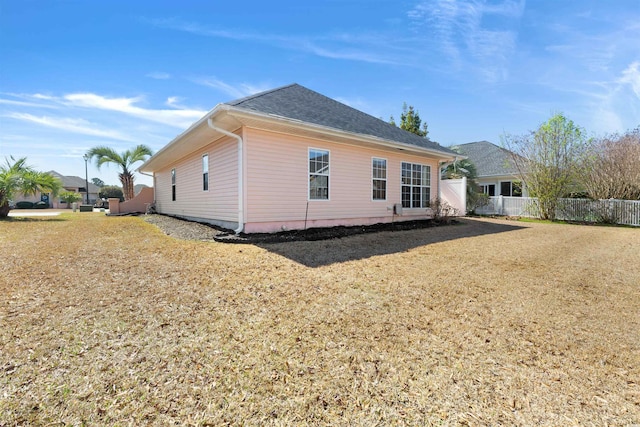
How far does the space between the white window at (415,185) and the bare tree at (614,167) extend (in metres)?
8.58

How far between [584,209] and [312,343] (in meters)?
17.2

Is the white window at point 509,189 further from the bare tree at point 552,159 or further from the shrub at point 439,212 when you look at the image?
the shrub at point 439,212

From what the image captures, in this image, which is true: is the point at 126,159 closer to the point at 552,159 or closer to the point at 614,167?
the point at 552,159

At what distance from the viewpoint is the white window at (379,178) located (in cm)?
1020

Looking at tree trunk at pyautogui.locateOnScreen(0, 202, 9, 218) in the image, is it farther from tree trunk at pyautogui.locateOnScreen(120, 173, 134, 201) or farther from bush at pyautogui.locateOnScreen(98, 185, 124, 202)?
bush at pyautogui.locateOnScreen(98, 185, 124, 202)

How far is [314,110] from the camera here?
9.07m

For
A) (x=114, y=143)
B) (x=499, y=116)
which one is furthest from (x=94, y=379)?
(x=114, y=143)

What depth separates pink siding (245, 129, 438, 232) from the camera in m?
7.53

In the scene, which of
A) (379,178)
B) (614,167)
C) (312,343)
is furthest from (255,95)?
(614,167)

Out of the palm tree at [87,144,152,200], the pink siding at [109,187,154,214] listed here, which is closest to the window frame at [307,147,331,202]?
the pink siding at [109,187,154,214]

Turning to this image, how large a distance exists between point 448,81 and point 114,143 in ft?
72.1

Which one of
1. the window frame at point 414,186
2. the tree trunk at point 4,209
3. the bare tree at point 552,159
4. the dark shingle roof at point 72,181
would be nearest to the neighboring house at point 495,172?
the bare tree at point 552,159

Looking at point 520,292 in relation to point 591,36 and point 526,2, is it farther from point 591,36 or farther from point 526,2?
point 591,36

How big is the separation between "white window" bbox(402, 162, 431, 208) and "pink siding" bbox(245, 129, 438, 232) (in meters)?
0.74
